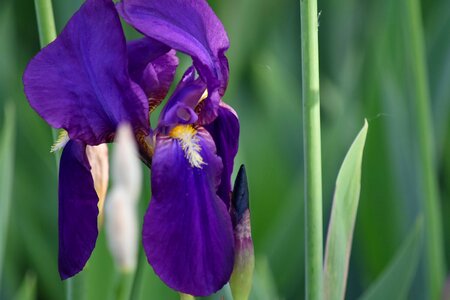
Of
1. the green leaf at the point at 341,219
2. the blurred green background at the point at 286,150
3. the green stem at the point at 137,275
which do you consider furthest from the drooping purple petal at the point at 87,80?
the green stem at the point at 137,275

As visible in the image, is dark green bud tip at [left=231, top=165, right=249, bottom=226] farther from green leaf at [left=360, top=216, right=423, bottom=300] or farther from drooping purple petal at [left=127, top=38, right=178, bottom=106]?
green leaf at [left=360, top=216, right=423, bottom=300]

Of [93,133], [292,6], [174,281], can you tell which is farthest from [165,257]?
[292,6]

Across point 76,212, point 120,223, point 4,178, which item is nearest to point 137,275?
point 4,178

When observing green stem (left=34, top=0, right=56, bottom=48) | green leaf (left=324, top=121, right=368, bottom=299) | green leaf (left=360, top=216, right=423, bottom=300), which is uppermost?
green stem (left=34, top=0, right=56, bottom=48)

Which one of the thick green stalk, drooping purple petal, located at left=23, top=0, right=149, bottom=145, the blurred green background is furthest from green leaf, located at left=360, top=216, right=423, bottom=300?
drooping purple petal, located at left=23, top=0, right=149, bottom=145

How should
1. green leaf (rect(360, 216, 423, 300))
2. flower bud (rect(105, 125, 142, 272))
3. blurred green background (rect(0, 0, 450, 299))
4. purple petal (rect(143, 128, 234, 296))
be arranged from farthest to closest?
blurred green background (rect(0, 0, 450, 299)), green leaf (rect(360, 216, 423, 300)), purple petal (rect(143, 128, 234, 296)), flower bud (rect(105, 125, 142, 272))

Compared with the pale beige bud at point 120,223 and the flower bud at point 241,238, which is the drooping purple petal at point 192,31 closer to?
the flower bud at point 241,238

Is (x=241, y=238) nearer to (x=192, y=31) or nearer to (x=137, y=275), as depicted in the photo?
(x=192, y=31)
